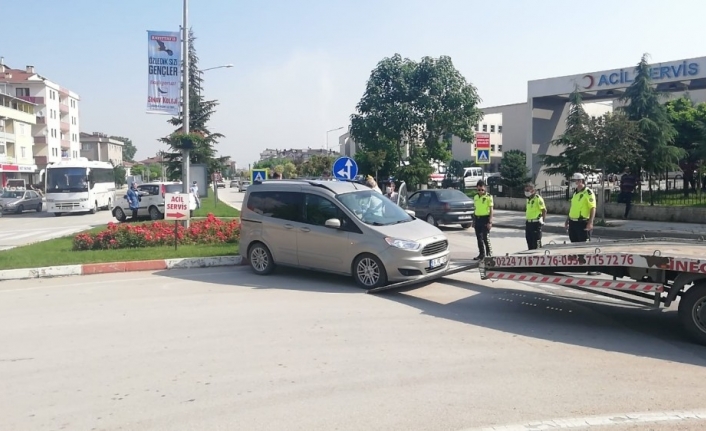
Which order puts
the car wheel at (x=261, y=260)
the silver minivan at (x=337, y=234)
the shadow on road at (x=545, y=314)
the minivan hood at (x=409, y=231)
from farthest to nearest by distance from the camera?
the car wheel at (x=261, y=260) < the minivan hood at (x=409, y=231) < the silver minivan at (x=337, y=234) < the shadow on road at (x=545, y=314)

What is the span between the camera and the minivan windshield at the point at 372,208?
10523 millimetres

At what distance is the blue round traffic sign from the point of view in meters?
16.0

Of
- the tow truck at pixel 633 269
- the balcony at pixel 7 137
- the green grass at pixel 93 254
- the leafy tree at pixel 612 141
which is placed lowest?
the green grass at pixel 93 254

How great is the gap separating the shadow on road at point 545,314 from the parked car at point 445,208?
34.6 feet

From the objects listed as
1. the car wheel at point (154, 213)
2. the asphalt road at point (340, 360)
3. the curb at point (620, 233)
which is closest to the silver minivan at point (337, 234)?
the asphalt road at point (340, 360)

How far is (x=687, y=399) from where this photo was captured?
5.07 m

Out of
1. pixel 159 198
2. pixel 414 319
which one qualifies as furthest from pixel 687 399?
pixel 159 198

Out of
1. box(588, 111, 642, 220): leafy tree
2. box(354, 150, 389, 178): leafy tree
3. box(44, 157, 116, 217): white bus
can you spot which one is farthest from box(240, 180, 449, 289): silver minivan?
box(44, 157, 116, 217): white bus

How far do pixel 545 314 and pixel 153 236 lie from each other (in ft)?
35.0

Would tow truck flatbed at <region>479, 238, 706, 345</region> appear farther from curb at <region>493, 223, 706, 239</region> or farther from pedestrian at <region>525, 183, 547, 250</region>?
curb at <region>493, 223, 706, 239</region>

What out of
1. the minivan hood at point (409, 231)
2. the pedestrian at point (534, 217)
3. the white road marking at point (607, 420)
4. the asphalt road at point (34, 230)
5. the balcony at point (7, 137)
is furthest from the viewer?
the balcony at point (7, 137)

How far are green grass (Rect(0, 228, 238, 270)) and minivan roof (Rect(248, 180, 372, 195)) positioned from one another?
7.88 ft

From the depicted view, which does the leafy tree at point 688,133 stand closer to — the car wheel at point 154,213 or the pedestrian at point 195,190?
the pedestrian at point 195,190

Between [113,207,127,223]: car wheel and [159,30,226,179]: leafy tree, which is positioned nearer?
[113,207,127,223]: car wheel
